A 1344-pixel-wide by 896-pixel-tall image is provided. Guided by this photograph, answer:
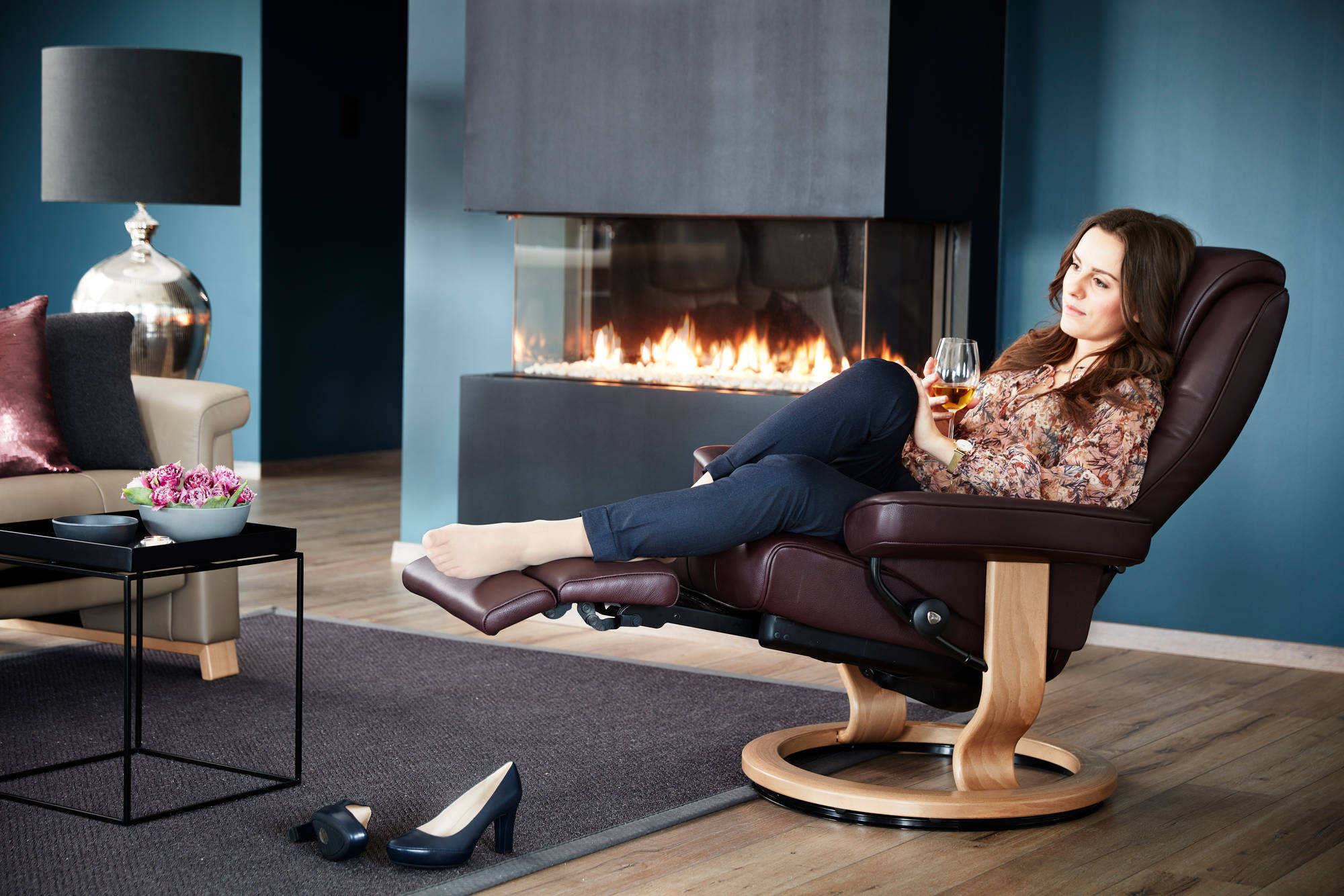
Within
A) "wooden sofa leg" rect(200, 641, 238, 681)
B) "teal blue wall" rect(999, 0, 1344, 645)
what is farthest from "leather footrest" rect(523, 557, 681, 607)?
"teal blue wall" rect(999, 0, 1344, 645)

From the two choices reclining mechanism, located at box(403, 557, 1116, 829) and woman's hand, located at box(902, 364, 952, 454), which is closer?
reclining mechanism, located at box(403, 557, 1116, 829)

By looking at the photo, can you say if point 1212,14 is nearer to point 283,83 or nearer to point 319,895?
point 319,895

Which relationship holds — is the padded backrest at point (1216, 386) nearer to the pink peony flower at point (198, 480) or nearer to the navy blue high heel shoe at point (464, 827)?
the navy blue high heel shoe at point (464, 827)

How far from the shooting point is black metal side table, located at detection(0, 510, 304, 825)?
2.43 m

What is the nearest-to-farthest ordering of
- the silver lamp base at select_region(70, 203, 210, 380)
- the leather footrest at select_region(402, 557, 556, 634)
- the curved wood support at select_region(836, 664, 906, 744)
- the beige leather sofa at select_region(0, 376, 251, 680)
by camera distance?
the leather footrest at select_region(402, 557, 556, 634) → the curved wood support at select_region(836, 664, 906, 744) → the beige leather sofa at select_region(0, 376, 251, 680) → the silver lamp base at select_region(70, 203, 210, 380)

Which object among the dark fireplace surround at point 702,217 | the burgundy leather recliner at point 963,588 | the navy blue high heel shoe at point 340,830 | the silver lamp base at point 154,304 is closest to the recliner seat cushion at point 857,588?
the burgundy leather recliner at point 963,588

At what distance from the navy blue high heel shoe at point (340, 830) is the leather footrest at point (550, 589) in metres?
0.34

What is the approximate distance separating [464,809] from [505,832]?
0.08m

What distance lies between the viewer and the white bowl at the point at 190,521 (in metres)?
2.52

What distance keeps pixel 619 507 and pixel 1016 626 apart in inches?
27.1

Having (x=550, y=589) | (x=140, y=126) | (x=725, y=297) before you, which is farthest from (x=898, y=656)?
(x=140, y=126)

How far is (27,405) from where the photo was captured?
3.42 m

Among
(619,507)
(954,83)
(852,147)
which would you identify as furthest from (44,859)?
(954,83)

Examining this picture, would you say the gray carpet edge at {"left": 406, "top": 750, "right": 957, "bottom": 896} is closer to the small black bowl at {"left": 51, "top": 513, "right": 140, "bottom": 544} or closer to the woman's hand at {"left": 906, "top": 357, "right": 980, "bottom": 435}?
the woman's hand at {"left": 906, "top": 357, "right": 980, "bottom": 435}
